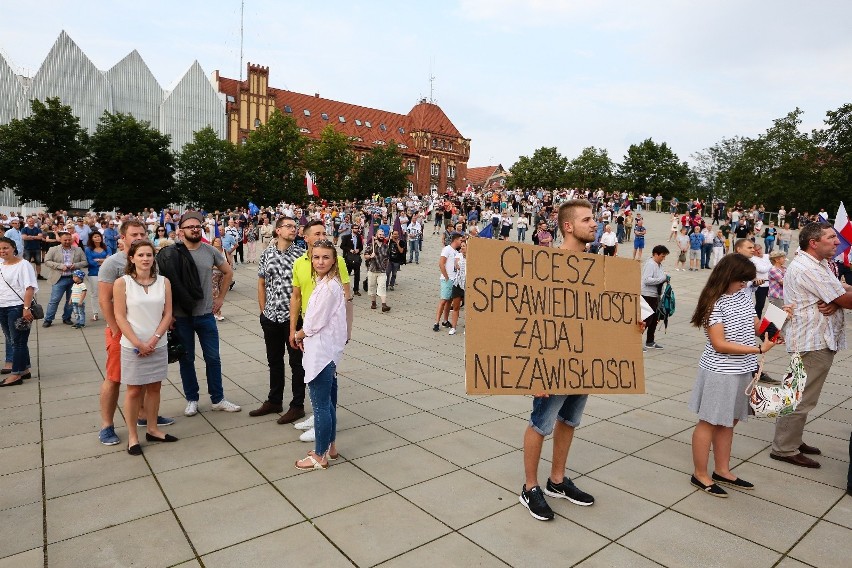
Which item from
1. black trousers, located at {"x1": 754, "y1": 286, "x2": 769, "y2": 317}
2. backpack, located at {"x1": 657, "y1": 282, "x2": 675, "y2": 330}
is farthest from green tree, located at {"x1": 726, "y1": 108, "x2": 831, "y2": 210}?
backpack, located at {"x1": 657, "y1": 282, "x2": 675, "y2": 330}

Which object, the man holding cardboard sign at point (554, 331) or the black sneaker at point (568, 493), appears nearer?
the man holding cardboard sign at point (554, 331)

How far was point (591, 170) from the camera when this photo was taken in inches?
3327

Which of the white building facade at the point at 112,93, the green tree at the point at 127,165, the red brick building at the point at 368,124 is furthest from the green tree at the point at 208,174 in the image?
the red brick building at the point at 368,124

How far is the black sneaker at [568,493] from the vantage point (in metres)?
3.94

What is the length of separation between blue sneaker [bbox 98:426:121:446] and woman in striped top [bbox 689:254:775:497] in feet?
16.4

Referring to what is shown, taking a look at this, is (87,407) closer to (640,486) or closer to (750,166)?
(640,486)

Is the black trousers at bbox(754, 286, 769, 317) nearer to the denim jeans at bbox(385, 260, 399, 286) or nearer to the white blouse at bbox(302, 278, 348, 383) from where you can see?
the denim jeans at bbox(385, 260, 399, 286)

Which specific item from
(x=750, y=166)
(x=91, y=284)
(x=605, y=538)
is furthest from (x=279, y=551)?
(x=750, y=166)

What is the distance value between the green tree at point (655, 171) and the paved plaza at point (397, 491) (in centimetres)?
7107

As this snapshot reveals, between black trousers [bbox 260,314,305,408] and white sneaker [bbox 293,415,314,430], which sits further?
black trousers [bbox 260,314,305,408]

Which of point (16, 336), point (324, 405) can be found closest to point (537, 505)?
point (324, 405)

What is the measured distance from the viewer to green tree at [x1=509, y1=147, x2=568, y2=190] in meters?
86.9

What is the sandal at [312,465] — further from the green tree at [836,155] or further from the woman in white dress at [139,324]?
the green tree at [836,155]

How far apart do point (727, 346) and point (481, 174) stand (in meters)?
128
